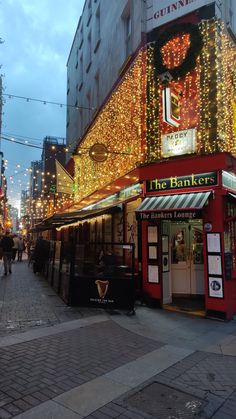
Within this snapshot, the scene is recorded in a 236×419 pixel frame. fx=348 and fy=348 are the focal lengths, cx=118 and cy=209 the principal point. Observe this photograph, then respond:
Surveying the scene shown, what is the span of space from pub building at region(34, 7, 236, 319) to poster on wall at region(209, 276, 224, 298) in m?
0.02

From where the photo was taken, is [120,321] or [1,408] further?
[120,321]

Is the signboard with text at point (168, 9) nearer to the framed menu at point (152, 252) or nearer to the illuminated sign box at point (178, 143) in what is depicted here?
the illuminated sign box at point (178, 143)

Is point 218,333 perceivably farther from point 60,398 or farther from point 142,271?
point 60,398

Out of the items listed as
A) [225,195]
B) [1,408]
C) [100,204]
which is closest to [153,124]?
[225,195]

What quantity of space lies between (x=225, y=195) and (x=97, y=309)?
411 centimetres

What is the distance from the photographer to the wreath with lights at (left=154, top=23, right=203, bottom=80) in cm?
913

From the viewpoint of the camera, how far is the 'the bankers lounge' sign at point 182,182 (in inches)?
329

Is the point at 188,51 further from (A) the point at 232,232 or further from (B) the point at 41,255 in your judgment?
(B) the point at 41,255

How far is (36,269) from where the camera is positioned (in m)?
16.9

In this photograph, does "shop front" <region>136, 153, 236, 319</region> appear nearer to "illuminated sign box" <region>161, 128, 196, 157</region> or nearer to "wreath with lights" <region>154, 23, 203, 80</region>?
"illuminated sign box" <region>161, 128, 196, 157</region>

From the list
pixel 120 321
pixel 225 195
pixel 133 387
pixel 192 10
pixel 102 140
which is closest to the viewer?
pixel 133 387

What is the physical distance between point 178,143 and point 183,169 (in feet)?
2.54

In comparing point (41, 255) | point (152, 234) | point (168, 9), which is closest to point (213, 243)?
point (152, 234)

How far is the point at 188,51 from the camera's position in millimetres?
9219
